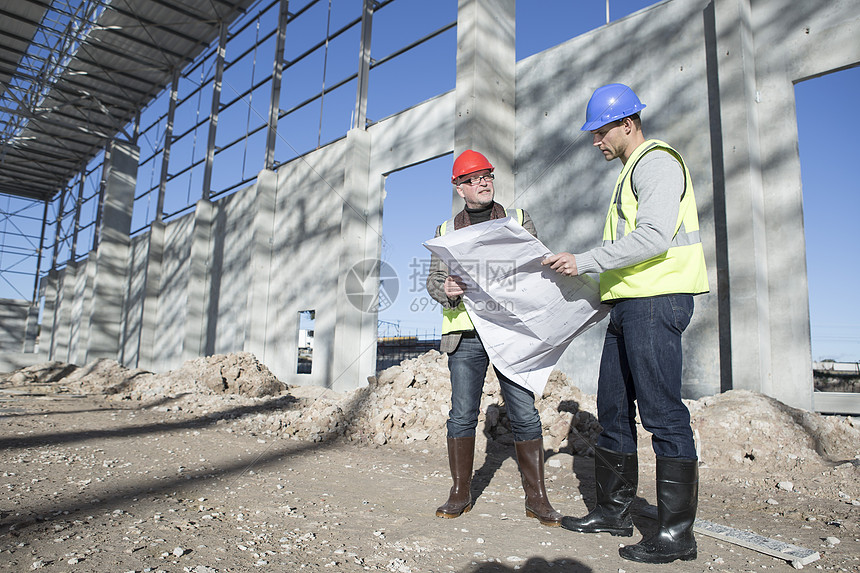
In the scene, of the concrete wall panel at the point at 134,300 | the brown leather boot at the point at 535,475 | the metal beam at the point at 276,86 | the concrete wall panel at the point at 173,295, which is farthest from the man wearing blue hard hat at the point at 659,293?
the concrete wall panel at the point at 134,300

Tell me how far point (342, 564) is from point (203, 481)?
1.71m

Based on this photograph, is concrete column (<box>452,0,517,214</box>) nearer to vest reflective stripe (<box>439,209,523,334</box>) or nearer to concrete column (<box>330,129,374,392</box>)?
concrete column (<box>330,129,374,392</box>)

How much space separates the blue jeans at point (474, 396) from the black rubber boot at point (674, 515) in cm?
65

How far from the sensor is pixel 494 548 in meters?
2.11

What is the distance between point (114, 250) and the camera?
2253 cm

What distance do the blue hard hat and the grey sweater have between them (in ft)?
0.77

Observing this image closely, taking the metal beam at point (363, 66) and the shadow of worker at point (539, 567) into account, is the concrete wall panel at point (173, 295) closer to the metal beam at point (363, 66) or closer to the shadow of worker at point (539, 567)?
the metal beam at point (363, 66)

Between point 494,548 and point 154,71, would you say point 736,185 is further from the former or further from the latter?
point 154,71

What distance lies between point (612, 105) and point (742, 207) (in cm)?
452

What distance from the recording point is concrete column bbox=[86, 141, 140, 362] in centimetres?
2178

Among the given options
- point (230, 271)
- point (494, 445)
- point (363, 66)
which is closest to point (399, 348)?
point (230, 271)

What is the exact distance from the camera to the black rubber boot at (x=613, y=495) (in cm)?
224

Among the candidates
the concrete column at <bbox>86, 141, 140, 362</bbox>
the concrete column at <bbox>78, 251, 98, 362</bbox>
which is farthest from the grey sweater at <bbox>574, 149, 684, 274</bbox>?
the concrete column at <bbox>78, 251, 98, 362</bbox>

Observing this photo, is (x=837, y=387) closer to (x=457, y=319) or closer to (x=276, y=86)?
(x=457, y=319)
